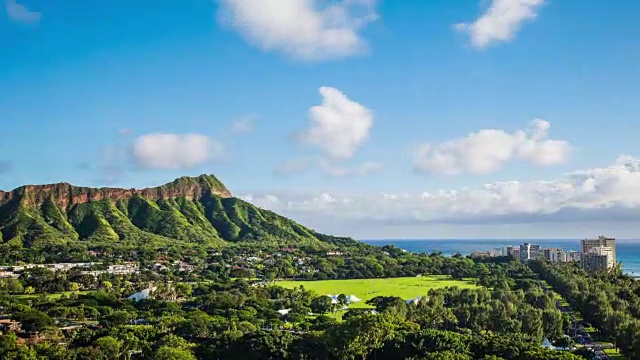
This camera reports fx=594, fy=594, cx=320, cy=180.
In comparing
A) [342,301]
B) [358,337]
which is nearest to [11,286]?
[342,301]

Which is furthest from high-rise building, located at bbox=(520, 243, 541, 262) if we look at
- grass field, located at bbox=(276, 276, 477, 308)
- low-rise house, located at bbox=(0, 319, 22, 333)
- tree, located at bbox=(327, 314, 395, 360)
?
low-rise house, located at bbox=(0, 319, 22, 333)

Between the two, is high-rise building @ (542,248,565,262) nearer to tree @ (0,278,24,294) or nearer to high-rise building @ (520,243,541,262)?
high-rise building @ (520,243,541,262)

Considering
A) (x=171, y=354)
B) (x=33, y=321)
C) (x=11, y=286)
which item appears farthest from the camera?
(x=11, y=286)

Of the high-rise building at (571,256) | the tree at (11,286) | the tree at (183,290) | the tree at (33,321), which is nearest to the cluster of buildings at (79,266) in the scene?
the tree at (11,286)

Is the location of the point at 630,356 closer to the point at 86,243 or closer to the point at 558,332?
the point at 558,332

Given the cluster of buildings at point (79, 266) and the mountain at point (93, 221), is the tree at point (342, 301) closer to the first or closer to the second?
the cluster of buildings at point (79, 266)

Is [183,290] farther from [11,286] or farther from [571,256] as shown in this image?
[571,256]
